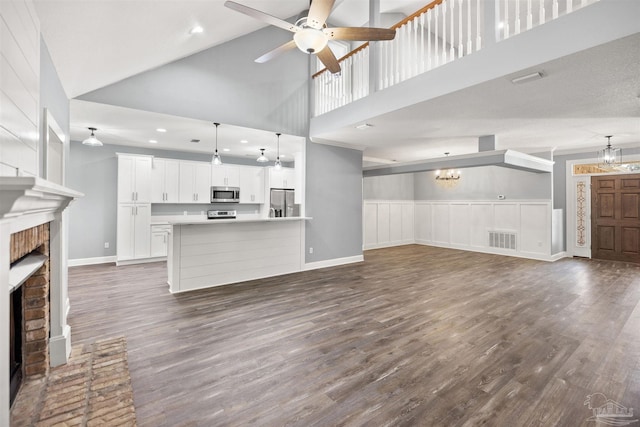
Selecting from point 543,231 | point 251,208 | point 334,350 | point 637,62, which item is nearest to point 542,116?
point 637,62

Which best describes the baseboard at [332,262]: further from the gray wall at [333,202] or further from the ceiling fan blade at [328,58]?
the ceiling fan blade at [328,58]

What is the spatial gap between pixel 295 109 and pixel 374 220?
4476 millimetres

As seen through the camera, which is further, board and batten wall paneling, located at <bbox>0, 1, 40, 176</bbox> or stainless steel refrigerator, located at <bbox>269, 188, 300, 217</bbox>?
stainless steel refrigerator, located at <bbox>269, 188, 300, 217</bbox>

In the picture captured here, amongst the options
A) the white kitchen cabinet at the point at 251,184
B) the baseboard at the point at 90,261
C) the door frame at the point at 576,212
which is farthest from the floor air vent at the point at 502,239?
the baseboard at the point at 90,261

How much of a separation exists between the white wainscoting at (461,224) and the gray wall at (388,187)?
0.20 metres

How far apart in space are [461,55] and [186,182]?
6081mm

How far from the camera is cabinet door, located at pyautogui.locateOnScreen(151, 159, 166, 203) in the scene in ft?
21.4

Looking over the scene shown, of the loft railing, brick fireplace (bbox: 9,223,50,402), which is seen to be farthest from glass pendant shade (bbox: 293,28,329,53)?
brick fireplace (bbox: 9,223,50,402)

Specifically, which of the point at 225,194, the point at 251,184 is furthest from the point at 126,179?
the point at 251,184

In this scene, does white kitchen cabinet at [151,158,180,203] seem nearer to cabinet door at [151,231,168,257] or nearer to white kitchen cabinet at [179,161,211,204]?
white kitchen cabinet at [179,161,211,204]

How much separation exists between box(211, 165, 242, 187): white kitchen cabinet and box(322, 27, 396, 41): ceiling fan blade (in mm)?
5231

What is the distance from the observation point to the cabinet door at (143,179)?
629 cm

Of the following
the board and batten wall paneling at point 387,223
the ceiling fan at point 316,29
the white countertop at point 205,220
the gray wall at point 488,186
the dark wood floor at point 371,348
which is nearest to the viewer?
the dark wood floor at point 371,348

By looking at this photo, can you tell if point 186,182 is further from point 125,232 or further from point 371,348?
point 371,348
